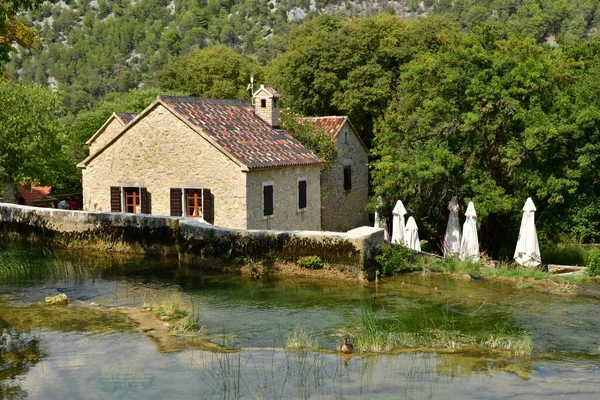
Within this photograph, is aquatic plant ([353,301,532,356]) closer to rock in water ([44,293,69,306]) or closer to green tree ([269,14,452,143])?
rock in water ([44,293,69,306])

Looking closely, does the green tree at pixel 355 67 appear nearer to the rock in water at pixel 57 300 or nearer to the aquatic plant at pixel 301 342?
the rock in water at pixel 57 300

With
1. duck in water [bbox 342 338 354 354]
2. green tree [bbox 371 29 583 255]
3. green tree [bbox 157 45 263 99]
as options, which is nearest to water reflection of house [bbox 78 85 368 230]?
green tree [bbox 371 29 583 255]

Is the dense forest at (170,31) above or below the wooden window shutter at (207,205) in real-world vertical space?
above

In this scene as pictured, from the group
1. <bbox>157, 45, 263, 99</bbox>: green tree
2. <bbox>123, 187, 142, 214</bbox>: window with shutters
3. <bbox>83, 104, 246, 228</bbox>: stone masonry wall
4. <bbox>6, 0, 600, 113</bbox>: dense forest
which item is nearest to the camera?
<bbox>83, 104, 246, 228</bbox>: stone masonry wall

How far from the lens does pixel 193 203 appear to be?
83.5 feet

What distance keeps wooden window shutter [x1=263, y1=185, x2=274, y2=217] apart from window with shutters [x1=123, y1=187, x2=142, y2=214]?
4.87 metres

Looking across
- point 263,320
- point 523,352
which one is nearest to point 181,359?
point 263,320

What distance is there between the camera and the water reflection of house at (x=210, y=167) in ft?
80.3

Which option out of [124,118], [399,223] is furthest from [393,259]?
[124,118]

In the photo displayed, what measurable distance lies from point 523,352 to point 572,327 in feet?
9.71

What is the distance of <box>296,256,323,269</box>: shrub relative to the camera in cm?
1805

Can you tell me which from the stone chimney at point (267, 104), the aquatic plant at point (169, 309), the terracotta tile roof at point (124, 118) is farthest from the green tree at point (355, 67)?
the aquatic plant at point (169, 309)

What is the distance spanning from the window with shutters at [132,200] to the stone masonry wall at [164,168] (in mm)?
357

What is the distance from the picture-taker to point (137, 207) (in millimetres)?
26719
